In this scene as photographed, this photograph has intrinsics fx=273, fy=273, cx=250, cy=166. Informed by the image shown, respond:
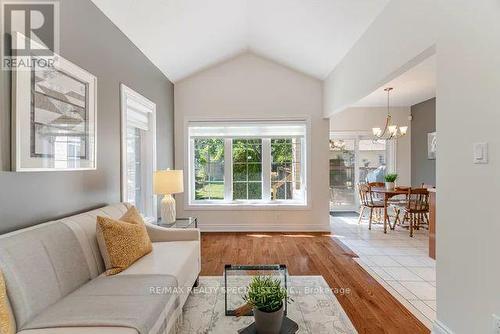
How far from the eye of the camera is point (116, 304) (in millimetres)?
1514

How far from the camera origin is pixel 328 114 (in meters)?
4.80

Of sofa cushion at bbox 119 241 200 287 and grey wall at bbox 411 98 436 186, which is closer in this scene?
sofa cushion at bbox 119 241 200 287

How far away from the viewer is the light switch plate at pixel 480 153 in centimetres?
157

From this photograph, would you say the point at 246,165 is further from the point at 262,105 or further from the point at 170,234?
the point at 170,234

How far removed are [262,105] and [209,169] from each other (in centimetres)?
159

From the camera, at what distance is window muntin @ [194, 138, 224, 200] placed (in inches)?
208

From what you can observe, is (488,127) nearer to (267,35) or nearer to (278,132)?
(267,35)

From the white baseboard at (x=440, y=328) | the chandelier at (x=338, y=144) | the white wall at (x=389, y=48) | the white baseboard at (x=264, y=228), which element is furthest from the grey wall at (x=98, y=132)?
the chandelier at (x=338, y=144)

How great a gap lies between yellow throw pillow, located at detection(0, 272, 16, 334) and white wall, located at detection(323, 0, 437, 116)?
9.65 feet

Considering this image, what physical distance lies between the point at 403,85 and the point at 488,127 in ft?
12.9

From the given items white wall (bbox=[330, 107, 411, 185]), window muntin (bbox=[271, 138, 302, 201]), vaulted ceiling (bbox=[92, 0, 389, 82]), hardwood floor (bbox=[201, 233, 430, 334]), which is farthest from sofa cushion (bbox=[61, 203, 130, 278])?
white wall (bbox=[330, 107, 411, 185])

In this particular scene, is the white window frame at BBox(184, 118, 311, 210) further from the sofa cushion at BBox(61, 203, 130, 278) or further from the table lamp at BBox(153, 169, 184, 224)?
the sofa cushion at BBox(61, 203, 130, 278)

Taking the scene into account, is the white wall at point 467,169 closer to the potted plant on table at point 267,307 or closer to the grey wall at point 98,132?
the potted plant on table at point 267,307

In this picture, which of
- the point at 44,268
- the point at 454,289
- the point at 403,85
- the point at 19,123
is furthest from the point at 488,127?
the point at 403,85
